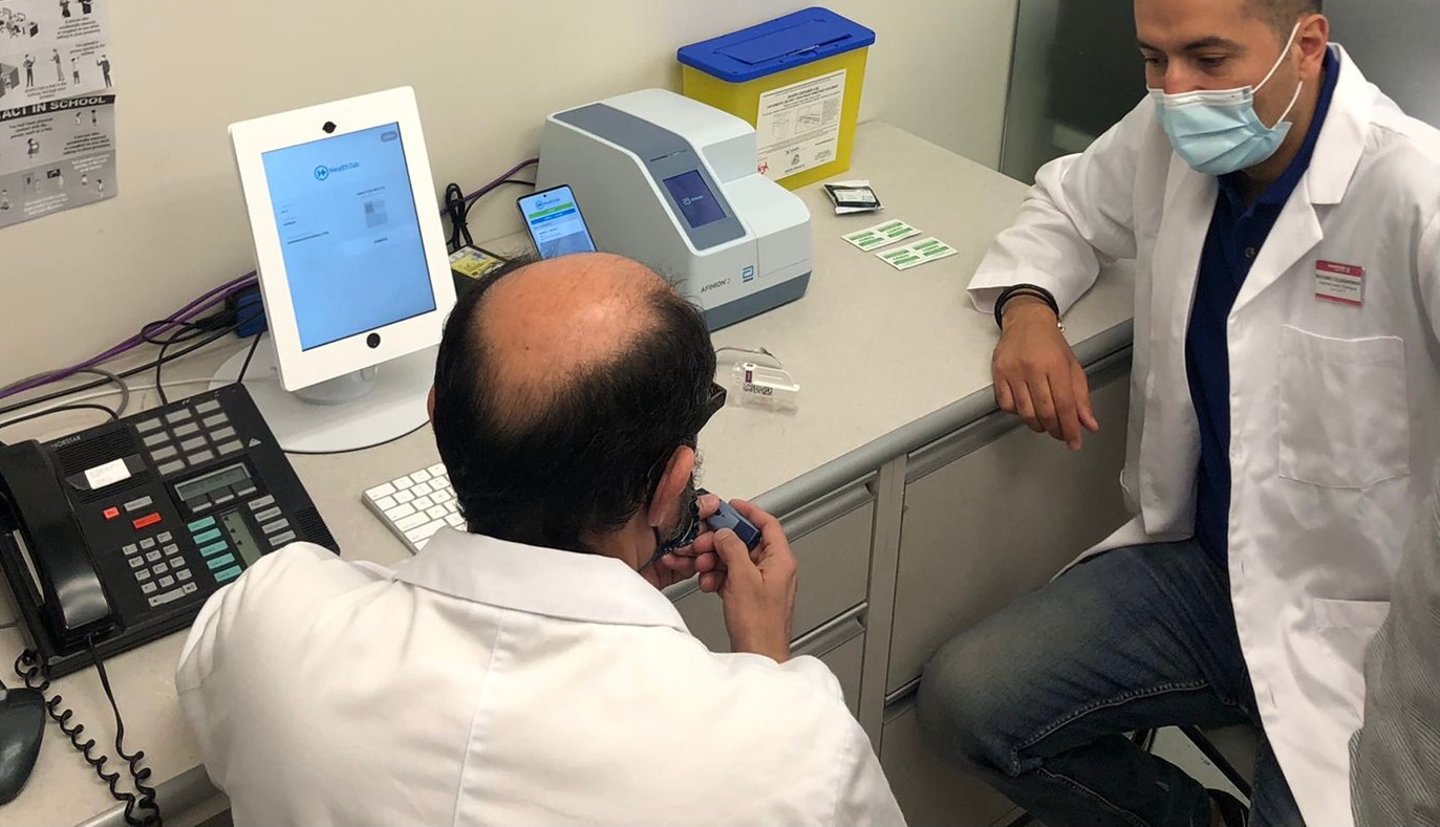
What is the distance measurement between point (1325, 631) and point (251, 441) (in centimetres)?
116

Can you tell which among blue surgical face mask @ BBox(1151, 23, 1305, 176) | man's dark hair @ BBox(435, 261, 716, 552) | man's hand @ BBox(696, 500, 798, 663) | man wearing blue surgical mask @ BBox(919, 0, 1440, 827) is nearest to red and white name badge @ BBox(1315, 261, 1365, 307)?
man wearing blue surgical mask @ BBox(919, 0, 1440, 827)

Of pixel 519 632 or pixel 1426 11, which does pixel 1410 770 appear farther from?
pixel 1426 11

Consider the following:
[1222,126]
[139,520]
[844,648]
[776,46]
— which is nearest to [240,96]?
[139,520]

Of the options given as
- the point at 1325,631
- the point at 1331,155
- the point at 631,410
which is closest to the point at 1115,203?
the point at 1331,155

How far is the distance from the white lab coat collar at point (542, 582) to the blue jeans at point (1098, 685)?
0.75m

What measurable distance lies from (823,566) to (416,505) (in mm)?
465

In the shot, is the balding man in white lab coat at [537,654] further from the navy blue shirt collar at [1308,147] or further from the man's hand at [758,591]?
the navy blue shirt collar at [1308,147]

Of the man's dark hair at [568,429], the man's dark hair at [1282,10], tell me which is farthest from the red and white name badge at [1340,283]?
the man's dark hair at [568,429]

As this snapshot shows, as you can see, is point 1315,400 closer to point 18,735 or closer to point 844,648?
point 844,648

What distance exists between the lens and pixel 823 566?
4.65ft

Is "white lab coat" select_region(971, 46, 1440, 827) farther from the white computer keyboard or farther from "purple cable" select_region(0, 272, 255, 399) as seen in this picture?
"purple cable" select_region(0, 272, 255, 399)

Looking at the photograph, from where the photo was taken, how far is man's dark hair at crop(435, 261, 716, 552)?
0.86 m

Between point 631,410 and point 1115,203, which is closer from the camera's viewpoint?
point 631,410

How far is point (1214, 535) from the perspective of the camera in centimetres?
152
